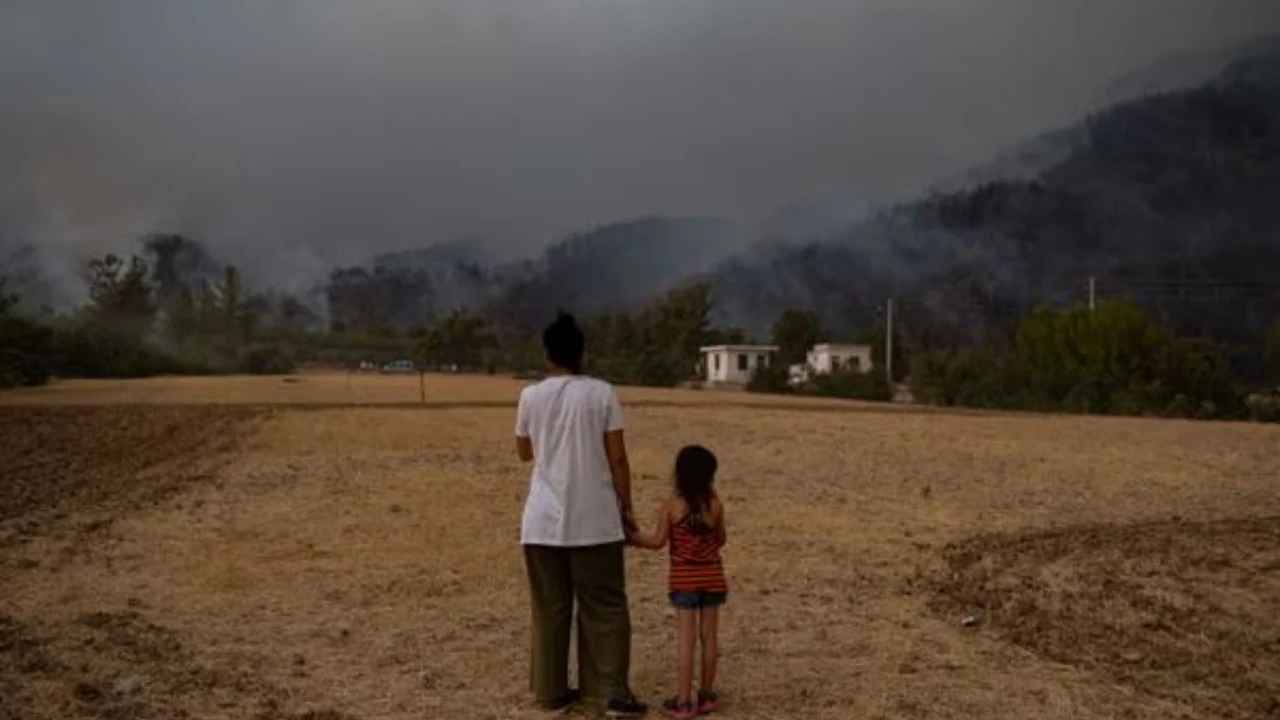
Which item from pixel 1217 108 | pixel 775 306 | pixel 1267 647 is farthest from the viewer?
pixel 1217 108

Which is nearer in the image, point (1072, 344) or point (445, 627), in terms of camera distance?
point (445, 627)

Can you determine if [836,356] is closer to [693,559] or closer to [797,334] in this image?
[797,334]

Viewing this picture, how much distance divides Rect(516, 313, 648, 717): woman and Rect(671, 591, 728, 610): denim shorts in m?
0.26

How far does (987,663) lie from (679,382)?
6628 cm

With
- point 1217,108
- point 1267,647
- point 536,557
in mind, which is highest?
point 1217,108

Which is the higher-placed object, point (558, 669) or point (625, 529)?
point (625, 529)

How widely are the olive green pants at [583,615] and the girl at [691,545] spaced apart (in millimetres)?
235

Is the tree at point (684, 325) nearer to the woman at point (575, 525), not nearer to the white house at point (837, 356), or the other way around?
the white house at point (837, 356)

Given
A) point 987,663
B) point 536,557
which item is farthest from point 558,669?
point 987,663

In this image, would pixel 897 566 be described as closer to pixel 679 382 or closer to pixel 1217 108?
pixel 679 382

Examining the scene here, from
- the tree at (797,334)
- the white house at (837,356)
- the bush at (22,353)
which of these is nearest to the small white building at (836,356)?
Answer: the white house at (837,356)

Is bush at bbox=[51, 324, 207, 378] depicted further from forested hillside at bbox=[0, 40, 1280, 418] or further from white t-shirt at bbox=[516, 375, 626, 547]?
white t-shirt at bbox=[516, 375, 626, 547]

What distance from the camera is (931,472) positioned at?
18266 mm

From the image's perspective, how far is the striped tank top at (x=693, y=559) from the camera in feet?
19.9
